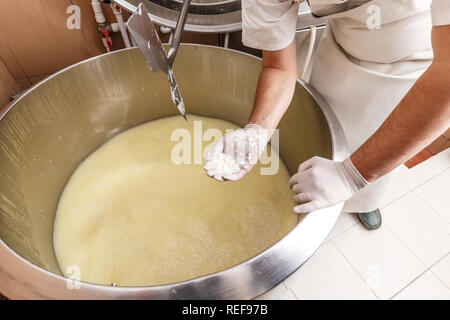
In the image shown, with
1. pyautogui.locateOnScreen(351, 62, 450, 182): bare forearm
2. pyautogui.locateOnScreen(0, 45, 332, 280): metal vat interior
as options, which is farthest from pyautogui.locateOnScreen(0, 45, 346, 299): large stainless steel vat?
pyautogui.locateOnScreen(351, 62, 450, 182): bare forearm

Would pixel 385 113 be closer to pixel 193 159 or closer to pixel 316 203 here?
pixel 316 203

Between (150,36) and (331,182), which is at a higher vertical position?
(150,36)

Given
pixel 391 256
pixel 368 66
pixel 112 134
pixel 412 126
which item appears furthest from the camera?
pixel 112 134

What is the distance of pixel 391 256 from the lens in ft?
4.06

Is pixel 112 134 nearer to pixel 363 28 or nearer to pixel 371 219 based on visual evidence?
pixel 363 28

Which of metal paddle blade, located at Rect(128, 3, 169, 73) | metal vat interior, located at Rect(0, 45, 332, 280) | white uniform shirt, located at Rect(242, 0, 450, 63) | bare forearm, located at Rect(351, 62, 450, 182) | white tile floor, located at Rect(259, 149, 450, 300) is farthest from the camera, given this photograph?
white tile floor, located at Rect(259, 149, 450, 300)

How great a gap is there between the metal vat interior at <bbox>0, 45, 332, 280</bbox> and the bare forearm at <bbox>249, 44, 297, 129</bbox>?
85mm

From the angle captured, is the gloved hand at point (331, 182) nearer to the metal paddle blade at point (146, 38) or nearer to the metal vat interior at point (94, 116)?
the metal vat interior at point (94, 116)

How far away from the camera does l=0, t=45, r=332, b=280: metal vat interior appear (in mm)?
897

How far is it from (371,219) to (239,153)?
84 centimetres

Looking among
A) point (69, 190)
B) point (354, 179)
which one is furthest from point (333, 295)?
point (69, 190)

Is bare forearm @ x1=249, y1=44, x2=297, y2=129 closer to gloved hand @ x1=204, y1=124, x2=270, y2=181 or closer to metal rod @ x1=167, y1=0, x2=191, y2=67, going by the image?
gloved hand @ x1=204, y1=124, x2=270, y2=181

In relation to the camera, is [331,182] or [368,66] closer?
[331,182]

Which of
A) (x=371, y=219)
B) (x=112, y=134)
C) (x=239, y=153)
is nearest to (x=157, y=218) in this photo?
(x=239, y=153)
